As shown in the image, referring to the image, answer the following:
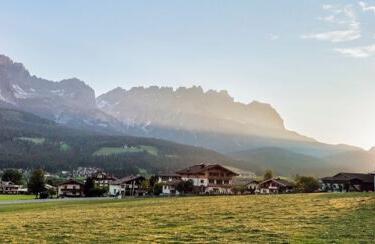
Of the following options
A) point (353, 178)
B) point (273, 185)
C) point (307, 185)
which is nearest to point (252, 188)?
point (273, 185)

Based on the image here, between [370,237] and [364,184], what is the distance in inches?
3938

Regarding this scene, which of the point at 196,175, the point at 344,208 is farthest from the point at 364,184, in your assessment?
the point at 344,208

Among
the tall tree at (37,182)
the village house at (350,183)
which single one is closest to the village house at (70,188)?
the tall tree at (37,182)

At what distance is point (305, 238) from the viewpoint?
29797mm

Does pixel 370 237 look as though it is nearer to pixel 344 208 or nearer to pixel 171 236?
pixel 171 236

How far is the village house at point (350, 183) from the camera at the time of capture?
12075cm

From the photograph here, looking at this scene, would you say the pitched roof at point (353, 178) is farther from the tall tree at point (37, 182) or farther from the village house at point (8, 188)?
the village house at point (8, 188)

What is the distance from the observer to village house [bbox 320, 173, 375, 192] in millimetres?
120750

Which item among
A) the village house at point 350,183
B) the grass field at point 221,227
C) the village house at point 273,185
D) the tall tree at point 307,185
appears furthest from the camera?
the village house at point 273,185

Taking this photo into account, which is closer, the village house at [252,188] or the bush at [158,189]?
the village house at [252,188]

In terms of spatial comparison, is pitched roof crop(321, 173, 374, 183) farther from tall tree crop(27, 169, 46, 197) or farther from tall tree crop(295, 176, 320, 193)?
tall tree crop(27, 169, 46, 197)

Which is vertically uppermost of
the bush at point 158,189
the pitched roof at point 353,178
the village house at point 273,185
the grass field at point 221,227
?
the pitched roof at point 353,178

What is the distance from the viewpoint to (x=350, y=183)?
12569cm

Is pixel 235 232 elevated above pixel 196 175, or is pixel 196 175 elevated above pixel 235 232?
pixel 196 175
